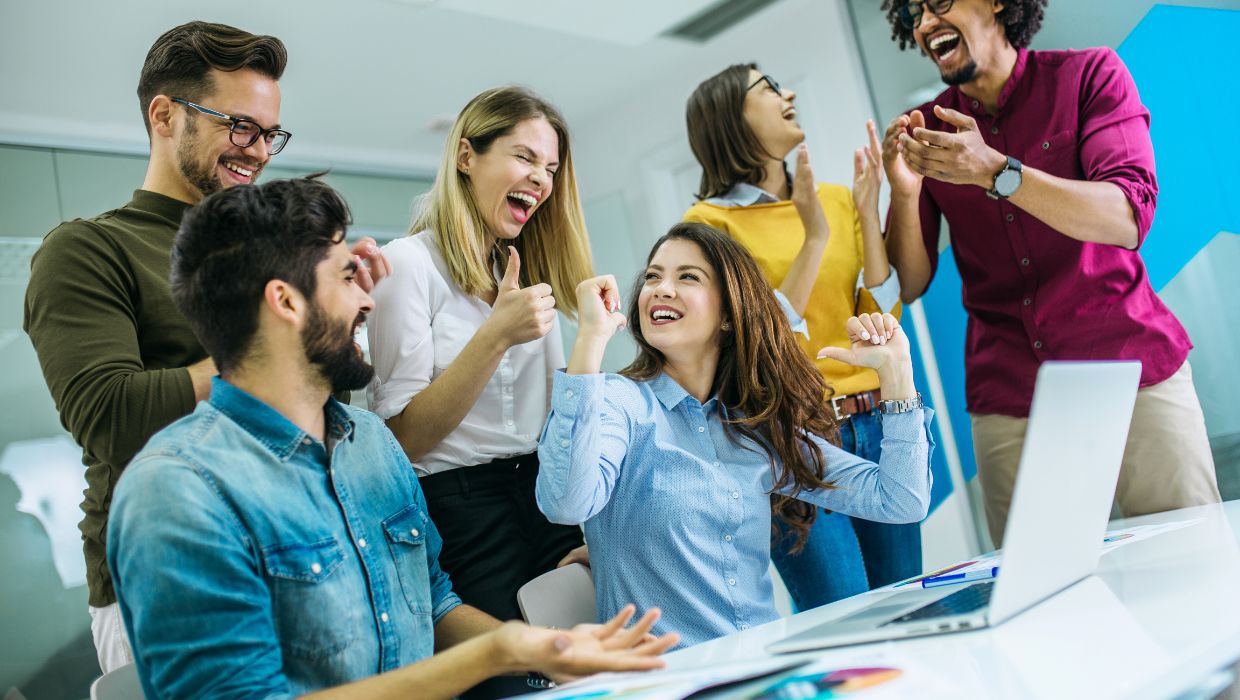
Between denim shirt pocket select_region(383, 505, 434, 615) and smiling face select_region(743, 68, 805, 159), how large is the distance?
1485 mm

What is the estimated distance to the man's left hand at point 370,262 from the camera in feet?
4.84

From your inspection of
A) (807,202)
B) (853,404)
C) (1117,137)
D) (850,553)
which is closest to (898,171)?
(807,202)

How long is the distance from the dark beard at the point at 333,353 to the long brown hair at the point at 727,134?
4.61 ft

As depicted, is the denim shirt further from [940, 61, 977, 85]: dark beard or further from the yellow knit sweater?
[940, 61, 977, 85]: dark beard

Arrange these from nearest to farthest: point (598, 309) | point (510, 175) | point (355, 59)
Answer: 1. point (598, 309)
2. point (510, 175)
3. point (355, 59)

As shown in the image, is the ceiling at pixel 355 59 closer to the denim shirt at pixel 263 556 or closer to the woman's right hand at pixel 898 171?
the woman's right hand at pixel 898 171

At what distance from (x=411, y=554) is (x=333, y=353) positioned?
294 millimetres

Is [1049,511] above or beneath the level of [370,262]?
beneath

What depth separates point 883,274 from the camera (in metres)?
2.31

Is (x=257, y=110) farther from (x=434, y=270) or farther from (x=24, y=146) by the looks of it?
(x=24, y=146)

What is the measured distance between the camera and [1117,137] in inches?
79.8

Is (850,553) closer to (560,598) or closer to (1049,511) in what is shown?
(560,598)

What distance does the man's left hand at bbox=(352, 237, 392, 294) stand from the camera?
1.48m

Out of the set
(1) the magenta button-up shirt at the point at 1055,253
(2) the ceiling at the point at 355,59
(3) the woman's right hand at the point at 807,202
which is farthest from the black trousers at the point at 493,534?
(2) the ceiling at the point at 355,59
